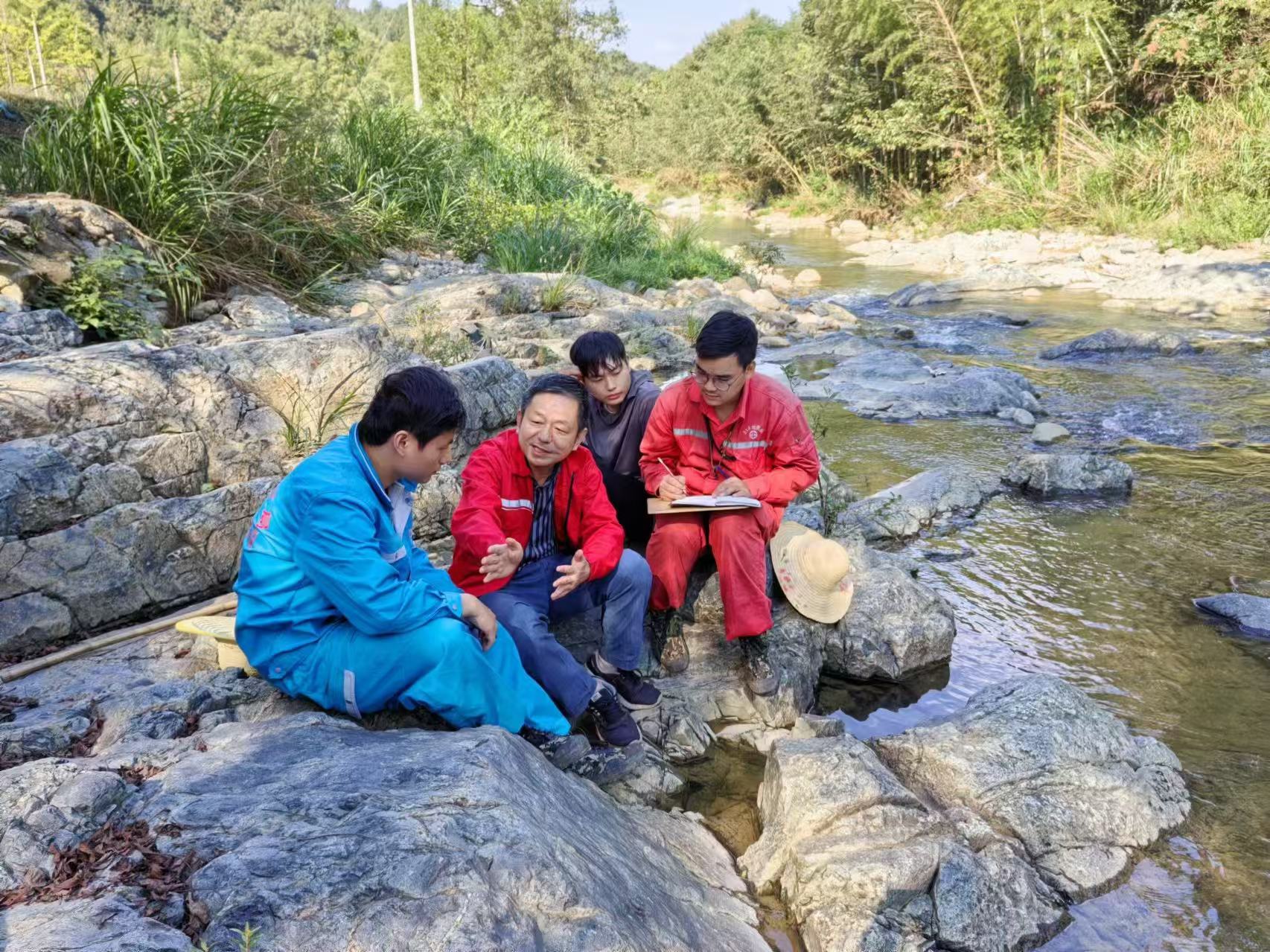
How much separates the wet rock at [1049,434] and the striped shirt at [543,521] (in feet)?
17.4

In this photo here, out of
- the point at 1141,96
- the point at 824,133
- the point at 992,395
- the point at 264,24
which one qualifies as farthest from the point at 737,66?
the point at 264,24

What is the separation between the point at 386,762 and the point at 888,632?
94.3 inches

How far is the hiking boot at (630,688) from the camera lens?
3.28m

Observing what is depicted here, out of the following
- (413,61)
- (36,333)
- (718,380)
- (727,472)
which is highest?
(413,61)

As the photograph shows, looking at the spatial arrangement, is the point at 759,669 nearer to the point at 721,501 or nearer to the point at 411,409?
the point at 721,501

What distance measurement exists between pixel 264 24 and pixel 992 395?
7416cm

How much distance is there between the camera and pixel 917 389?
27.8 ft

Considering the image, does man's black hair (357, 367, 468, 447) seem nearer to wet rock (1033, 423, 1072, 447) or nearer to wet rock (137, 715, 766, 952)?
wet rock (137, 715, 766, 952)

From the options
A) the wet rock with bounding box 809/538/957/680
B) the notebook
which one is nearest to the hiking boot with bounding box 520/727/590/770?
the notebook

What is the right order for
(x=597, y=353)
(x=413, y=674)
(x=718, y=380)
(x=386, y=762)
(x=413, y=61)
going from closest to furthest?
(x=386, y=762) < (x=413, y=674) < (x=718, y=380) < (x=597, y=353) < (x=413, y=61)

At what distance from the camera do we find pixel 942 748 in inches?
118

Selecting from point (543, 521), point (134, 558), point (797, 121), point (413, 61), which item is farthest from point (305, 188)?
point (797, 121)

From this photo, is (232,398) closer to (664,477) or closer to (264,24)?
(664,477)

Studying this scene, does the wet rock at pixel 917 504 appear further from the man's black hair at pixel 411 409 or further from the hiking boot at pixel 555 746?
the man's black hair at pixel 411 409
